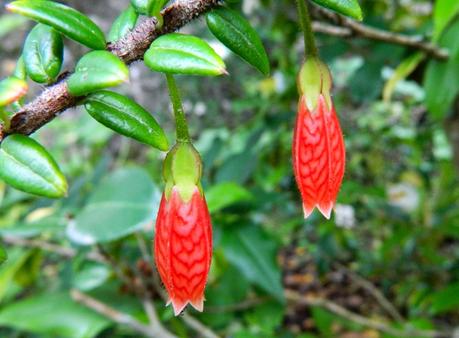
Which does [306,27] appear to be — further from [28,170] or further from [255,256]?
[255,256]

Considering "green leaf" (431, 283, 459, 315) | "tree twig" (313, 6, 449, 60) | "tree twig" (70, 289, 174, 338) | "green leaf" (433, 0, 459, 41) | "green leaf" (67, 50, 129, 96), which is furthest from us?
"green leaf" (431, 283, 459, 315)

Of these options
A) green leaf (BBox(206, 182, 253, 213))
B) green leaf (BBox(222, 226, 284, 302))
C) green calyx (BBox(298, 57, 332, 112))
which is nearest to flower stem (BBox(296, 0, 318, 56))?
green calyx (BBox(298, 57, 332, 112))

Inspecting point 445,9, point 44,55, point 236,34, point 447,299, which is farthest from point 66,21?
point 447,299

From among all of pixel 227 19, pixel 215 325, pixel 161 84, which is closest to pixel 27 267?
pixel 215 325

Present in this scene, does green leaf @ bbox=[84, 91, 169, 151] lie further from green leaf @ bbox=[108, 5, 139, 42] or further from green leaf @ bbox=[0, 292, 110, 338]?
green leaf @ bbox=[0, 292, 110, 338]

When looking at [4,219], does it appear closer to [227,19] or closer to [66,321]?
[66,321]

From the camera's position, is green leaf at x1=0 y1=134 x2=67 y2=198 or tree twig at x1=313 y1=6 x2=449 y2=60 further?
tree twig at x1=313 y1=6 x2=449 y2=60
